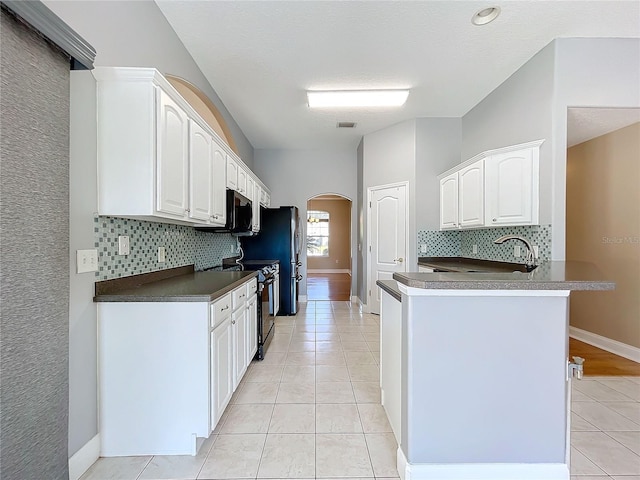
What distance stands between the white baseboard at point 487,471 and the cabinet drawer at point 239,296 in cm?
140

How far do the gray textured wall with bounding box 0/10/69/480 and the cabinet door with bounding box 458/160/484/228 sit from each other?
346 centimetres

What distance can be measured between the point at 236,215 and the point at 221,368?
5.71 feet

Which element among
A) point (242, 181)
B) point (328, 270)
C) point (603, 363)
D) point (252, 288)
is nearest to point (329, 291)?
point (328, 270)

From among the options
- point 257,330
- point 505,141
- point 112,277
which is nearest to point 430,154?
point 505,141

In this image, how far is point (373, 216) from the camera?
5031 millimetres

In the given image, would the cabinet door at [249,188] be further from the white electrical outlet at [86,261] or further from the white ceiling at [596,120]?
the white ceiling at [596,120]

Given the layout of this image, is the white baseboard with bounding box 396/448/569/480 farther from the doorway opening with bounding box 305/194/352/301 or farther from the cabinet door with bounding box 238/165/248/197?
the doorway opening with bounding box 305/194/352/301

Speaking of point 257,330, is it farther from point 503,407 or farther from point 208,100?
point 208,100

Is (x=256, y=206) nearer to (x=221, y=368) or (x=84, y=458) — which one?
(x=221, y=368)

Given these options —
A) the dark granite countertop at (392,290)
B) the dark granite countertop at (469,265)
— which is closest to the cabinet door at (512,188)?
the dark granite countertop at (469,265)

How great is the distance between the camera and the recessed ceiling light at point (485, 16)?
2.31 meters

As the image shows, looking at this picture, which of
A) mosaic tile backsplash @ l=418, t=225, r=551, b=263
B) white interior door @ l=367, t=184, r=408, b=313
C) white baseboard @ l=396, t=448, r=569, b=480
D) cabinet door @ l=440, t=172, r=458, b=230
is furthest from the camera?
white interior door @ l=367, t=184, r=408, b=313

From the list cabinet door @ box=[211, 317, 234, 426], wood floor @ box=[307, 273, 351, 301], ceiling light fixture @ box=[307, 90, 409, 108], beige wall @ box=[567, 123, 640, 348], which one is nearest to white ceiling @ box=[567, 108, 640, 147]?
beige wall @ box=[567, 123, 640, 348]

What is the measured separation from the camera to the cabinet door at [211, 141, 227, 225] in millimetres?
2711
